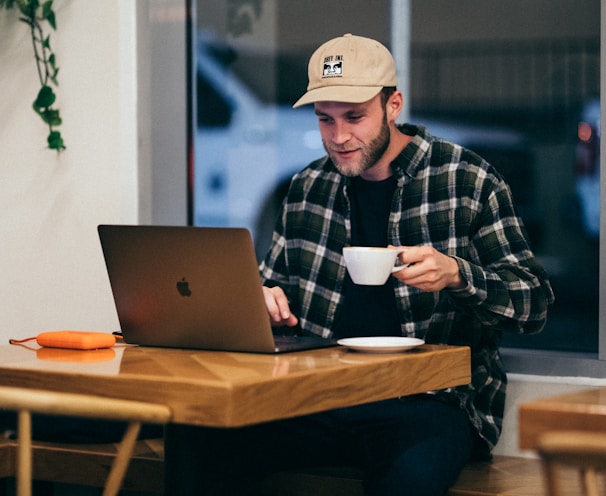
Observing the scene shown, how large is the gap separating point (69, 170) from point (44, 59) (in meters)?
0.34

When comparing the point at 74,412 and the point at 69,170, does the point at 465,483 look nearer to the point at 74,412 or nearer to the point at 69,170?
the point at 74,412

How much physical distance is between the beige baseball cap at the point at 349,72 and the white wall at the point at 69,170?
2.59ft

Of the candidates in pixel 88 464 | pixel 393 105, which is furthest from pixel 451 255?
pixel 88 464

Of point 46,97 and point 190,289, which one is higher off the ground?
point 46,97

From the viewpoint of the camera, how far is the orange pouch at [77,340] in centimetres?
197

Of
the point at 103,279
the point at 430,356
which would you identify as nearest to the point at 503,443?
the point at 430,356

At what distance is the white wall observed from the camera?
302cm

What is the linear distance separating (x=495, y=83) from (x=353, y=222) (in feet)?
1.94

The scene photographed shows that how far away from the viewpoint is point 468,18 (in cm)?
279

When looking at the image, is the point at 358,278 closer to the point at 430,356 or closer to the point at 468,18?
the point at 430,356

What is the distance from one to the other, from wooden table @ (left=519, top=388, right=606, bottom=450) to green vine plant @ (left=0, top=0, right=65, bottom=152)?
217cm

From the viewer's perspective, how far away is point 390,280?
2428mm

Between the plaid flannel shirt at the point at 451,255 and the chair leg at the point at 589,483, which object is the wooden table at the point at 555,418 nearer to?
the chair leg at the point at 589,483

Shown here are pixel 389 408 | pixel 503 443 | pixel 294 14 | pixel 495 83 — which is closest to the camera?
pixel 389 408
